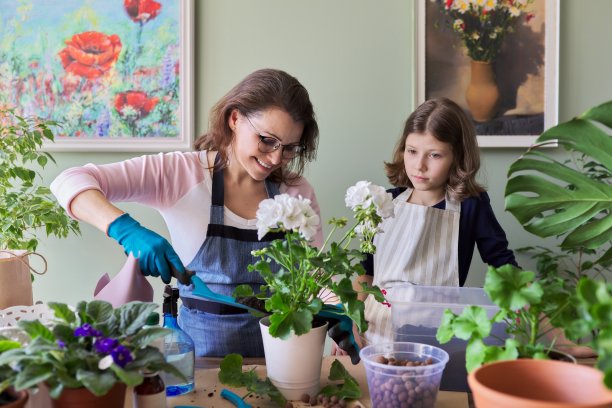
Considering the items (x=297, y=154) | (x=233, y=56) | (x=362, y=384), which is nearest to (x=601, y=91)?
(x=297, y=154)

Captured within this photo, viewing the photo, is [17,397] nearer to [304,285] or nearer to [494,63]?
[304,285]

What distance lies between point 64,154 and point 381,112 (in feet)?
3.91

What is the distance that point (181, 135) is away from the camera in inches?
86.7

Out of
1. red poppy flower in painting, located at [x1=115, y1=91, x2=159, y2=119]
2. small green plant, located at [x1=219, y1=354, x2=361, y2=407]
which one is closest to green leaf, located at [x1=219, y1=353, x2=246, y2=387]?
small green plant, located at [x1=219, y1=354, x2=361, y2=407]

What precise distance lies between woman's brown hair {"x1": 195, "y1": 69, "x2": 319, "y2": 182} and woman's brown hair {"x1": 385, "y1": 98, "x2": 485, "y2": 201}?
0.41 meters

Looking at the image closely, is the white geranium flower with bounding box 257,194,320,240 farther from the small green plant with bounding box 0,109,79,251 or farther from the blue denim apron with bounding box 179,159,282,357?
the small green plant with bounding box 0,109,79,251

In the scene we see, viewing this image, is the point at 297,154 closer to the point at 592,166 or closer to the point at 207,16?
the point at 207,16

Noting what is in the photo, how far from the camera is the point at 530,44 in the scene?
81.5 inches

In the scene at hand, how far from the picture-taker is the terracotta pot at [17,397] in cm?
74

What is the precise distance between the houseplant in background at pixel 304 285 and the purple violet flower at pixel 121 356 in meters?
0.26

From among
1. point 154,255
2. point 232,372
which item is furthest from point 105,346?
point 154,255

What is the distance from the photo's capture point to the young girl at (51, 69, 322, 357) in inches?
57.3

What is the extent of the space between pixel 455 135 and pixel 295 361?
1.09m

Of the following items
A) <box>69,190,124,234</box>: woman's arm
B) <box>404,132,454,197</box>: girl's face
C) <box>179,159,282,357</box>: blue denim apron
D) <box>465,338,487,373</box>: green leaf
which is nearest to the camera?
<box>465,338,487,373</box>: green leaf
